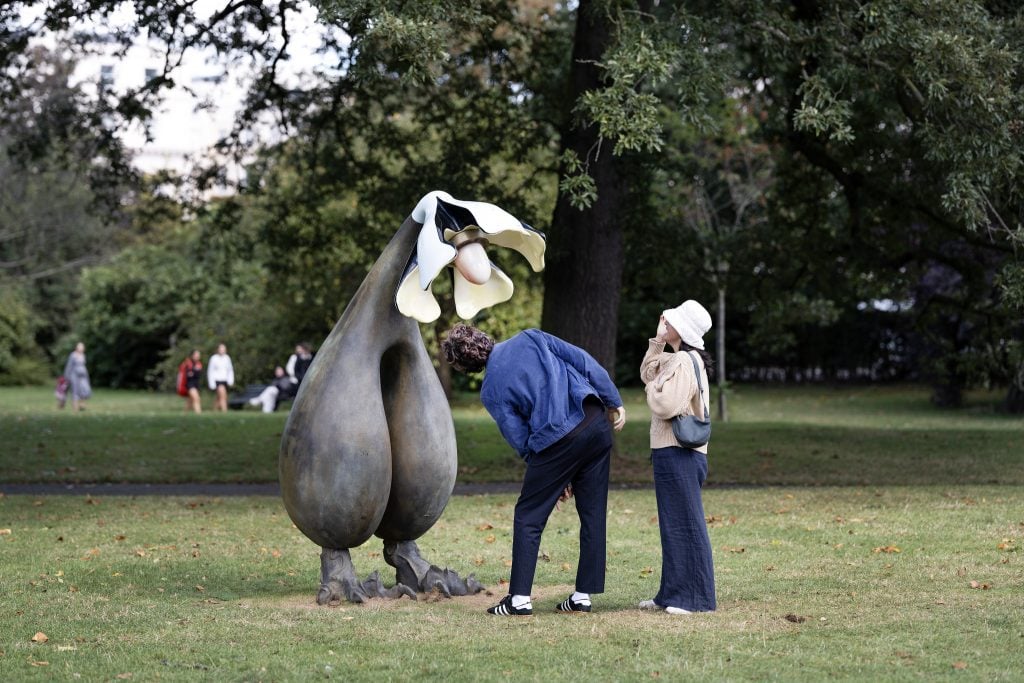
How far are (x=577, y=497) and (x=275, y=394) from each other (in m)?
21.8

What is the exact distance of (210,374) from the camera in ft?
92.2

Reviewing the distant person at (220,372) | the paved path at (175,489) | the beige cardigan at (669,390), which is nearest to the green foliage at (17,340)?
the distant person at (220,372)

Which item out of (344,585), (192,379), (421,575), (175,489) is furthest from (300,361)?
(344,585)

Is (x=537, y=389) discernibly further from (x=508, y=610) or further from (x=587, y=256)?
(x=587, y=256)

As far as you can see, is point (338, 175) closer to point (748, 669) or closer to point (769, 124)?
point (769, 124)

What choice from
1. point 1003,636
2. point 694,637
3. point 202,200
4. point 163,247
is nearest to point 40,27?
point 202,200

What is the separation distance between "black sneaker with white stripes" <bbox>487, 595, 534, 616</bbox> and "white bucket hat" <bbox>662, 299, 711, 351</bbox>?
186cm

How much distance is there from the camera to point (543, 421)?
7418 mm

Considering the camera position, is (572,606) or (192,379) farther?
(192,379)

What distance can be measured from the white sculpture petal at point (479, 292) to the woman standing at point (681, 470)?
1.11m

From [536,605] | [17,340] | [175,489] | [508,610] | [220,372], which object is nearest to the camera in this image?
[508,610]

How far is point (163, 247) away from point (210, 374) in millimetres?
16945

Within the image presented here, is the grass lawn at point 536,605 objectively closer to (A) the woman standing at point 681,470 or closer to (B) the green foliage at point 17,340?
(A) the woman standing at point 681,470

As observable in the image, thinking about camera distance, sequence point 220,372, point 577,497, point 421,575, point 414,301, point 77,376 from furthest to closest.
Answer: point 77,376 → point 220,372 → point 421,575 → point 414,301 → point 577,497
